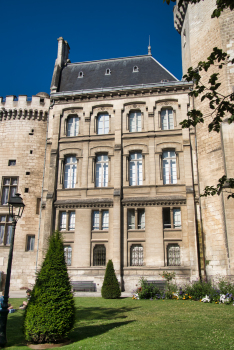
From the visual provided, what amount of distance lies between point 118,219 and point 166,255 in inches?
155

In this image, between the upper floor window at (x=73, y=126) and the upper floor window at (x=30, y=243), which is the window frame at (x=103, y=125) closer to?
the upper floor window at (x=73, y=126)

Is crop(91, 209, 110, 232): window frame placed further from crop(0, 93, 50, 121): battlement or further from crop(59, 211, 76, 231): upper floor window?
crop(0, 93, 50, 121): battlement

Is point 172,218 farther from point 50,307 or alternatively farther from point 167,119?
point 50,307

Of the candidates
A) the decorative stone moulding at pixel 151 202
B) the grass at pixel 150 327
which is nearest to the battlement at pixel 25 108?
the decorative stone moulding at pixel 151 202

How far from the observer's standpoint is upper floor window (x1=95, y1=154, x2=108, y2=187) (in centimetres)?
2352

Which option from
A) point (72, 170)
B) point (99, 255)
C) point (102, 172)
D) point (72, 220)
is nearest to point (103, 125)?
point (102, 172)

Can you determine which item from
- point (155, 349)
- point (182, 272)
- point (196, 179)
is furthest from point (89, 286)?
point (155, 349)

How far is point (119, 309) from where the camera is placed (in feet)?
44.4

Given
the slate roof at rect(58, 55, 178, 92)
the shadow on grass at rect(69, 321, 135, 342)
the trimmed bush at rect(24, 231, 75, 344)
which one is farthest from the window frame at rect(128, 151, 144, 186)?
the trimmed bush at rect(24, 231, 75, 344)

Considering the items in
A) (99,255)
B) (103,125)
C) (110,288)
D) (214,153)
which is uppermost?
(103,125)

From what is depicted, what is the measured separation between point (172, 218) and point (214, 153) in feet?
16.7

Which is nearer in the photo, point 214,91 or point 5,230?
point 214,91

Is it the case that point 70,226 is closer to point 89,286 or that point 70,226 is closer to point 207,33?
point 89,286

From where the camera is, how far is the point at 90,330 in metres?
9.42
